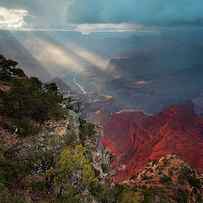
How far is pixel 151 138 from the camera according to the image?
397ft

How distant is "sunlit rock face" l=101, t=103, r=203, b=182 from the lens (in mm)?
98312

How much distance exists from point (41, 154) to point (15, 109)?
519cm

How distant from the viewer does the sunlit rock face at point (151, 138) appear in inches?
3871

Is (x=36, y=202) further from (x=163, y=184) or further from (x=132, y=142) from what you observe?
(x=132, y=142)

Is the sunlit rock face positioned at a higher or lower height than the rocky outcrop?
higher

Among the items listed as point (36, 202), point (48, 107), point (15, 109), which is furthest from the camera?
point (48, 107)

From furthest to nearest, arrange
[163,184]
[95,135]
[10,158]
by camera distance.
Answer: [163,184], [95,135], [10,158]

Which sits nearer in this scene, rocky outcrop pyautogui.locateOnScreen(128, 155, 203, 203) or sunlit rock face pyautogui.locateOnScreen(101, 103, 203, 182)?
rocky outcrop pyautogui.locateOnScreen(128, 155, 203, 203)

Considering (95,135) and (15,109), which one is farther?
(95,135)

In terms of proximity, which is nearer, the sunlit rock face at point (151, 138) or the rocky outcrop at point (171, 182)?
the rocky outcrop at point (171, 182)

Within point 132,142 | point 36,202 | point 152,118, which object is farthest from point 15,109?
point 152,118

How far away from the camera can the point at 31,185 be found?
21844mm

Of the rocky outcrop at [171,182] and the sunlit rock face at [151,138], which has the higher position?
the sunlit rock face at [151,138]

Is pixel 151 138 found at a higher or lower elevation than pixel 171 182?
higher
